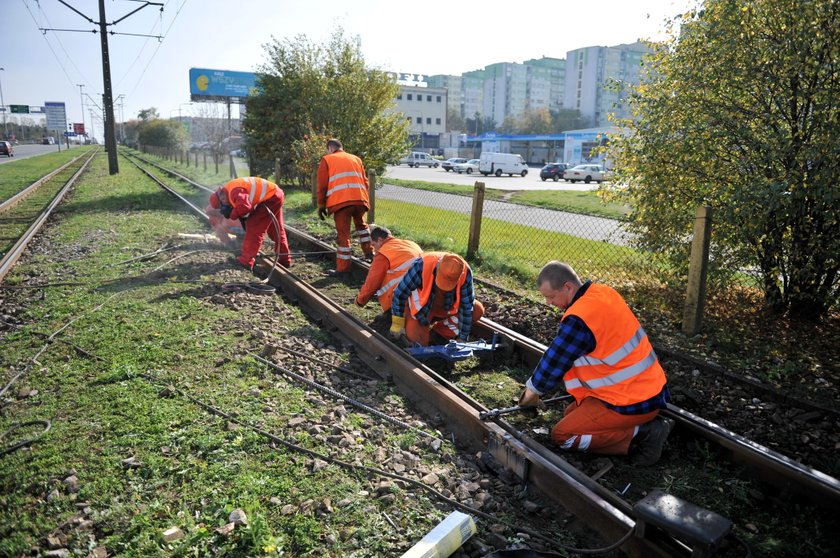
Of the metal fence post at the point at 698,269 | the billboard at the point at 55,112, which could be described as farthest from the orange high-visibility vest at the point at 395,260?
the billboard at the point at 55,112

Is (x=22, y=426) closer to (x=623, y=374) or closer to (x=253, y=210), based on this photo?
(x=623, y=374)

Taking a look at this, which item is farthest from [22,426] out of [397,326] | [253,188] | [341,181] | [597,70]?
[597,70]

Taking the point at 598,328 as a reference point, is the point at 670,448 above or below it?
below

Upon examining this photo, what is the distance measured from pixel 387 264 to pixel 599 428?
115 inches

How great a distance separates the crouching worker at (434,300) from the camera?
516 centimetres

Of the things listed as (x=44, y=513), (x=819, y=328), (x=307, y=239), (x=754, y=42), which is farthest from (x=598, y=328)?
(x=307, y=239)

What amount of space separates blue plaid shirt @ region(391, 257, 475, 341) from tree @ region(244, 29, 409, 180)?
12.9m

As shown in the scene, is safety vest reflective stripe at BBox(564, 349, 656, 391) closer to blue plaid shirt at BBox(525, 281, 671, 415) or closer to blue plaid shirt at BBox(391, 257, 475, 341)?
blue plaid shirt at BBox(525, 281, 671, 415)

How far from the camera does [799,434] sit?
13.7 ft

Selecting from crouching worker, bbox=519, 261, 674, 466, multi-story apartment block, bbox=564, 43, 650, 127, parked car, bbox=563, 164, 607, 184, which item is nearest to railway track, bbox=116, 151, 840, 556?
crouching worker, bbox=519, 261, 674, 466

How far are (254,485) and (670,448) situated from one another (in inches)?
112

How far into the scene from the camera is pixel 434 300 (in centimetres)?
561

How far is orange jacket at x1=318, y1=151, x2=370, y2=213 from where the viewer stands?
8.93 m

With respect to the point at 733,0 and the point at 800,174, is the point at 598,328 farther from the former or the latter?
the point at 733,0
